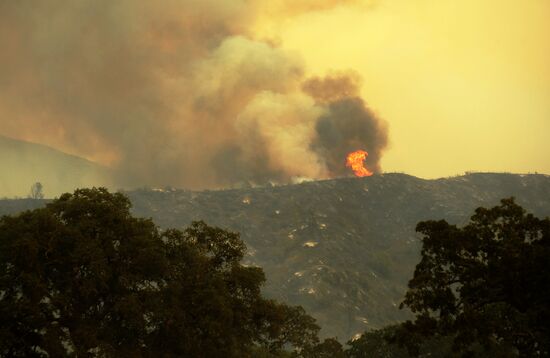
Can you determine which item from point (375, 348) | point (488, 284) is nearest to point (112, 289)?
point (488, 284)

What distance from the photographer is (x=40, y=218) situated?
47500 millimetres

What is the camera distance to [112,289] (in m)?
49.1

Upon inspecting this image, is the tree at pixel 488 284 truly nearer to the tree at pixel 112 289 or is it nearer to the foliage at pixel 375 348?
the tree at pixel 112 289

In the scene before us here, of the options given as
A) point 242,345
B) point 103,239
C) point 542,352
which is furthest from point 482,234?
point 103,239

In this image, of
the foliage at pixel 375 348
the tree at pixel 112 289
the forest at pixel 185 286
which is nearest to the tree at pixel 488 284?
the forest at pixel 185 286

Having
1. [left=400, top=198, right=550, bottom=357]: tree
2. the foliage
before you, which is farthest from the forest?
the foliage

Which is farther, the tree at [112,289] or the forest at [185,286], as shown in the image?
the tree at [112,289]

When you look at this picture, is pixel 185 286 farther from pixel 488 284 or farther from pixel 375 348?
pixel 375 348

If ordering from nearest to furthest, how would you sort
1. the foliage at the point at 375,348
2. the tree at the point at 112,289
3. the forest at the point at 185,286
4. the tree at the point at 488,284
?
the tree at the point at 488,284, the forest at the point at 185,286, the tree at the point at 112,289, the foliage at the point at 375,348

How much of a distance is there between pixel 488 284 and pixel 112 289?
993 inches

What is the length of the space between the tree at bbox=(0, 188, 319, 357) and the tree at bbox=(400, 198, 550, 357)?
50.9ft

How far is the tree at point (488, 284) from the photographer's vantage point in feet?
122

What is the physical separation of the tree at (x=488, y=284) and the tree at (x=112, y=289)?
50.9 feet

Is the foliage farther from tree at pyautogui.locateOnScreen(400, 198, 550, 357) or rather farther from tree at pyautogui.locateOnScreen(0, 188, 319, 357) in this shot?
tree at pyautogui.locateOnScreen(400, 198, 550, 357)
